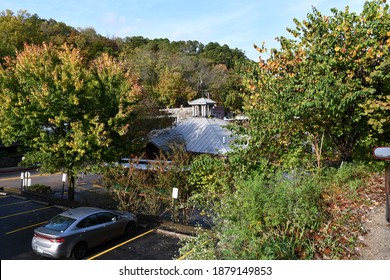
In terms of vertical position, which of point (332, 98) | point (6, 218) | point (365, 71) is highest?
point (365, 71)

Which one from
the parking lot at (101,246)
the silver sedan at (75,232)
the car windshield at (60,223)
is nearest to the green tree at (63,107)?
the parking lot at (101,246)

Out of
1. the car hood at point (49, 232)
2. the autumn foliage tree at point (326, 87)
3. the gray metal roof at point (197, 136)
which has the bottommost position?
the car hood at point (49, 232)

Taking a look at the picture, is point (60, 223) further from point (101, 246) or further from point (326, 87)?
point (326, 87)

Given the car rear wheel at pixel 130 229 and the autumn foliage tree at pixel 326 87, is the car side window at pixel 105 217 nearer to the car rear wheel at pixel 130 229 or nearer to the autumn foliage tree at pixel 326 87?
the car rear wheel at pixel 130 229

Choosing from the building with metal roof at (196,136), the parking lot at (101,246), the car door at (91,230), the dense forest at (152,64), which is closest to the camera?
the car door at (91,230)

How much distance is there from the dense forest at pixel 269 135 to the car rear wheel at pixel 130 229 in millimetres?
1977

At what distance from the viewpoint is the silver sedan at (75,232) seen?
33.7ft

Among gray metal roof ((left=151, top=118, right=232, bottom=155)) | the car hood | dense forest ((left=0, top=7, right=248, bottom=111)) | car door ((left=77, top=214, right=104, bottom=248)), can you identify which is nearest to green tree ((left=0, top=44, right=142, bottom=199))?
car door ((left=77, top=214, right=104, bottom=248))

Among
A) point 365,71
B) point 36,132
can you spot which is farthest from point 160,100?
point 365,71

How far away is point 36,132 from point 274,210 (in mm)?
13414

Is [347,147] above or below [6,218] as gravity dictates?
above

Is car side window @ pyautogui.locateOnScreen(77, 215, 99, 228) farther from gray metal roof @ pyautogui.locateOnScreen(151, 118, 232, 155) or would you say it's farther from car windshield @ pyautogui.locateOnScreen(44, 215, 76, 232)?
gray metal roof @ pyautogui.locateOnScreen(151, 118, 232, 155)

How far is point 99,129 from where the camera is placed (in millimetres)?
15414

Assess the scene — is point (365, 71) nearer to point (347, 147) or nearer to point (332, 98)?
point (332, 98)
